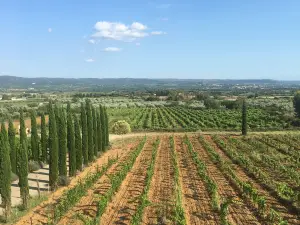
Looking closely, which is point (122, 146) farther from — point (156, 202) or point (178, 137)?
point (156, 202)

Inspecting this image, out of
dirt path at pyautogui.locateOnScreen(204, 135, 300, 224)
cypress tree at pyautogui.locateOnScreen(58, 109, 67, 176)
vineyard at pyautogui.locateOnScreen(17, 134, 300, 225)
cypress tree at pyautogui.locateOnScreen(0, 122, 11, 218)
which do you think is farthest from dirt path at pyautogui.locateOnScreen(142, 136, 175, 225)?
cypress tree at pyautogui.locateOnScreen(0, 122, 11, 218)

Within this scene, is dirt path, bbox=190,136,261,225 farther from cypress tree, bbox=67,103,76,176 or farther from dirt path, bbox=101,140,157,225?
cypress tree, bbox=67,103,76,176

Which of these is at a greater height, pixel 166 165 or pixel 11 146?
pixel 11 146

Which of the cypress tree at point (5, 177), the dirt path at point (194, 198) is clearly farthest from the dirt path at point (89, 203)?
the dirt path at point (194, 198)

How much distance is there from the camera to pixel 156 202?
56.1 feet

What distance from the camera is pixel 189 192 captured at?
1903 centimetres

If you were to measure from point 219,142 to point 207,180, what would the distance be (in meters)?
16.6

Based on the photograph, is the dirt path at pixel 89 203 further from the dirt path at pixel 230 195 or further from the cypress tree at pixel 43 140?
the cypress tree at pixel 43 140

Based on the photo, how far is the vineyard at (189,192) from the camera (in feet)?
49.0

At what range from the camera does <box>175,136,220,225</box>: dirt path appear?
14.7m

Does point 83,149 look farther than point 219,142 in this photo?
No

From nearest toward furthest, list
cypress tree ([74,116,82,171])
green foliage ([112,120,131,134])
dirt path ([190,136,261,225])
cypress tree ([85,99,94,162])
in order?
1. dirt path ([190,136,261,225])
2. cypress tree ([74,116,82,171])
3. cypress tree ([85,99,94,162])
4. green foliage ([112,120,131,134])

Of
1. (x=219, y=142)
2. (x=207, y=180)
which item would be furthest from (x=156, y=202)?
(x=219, y=142)

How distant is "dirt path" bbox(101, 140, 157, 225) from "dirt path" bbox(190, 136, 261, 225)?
4244 mm
